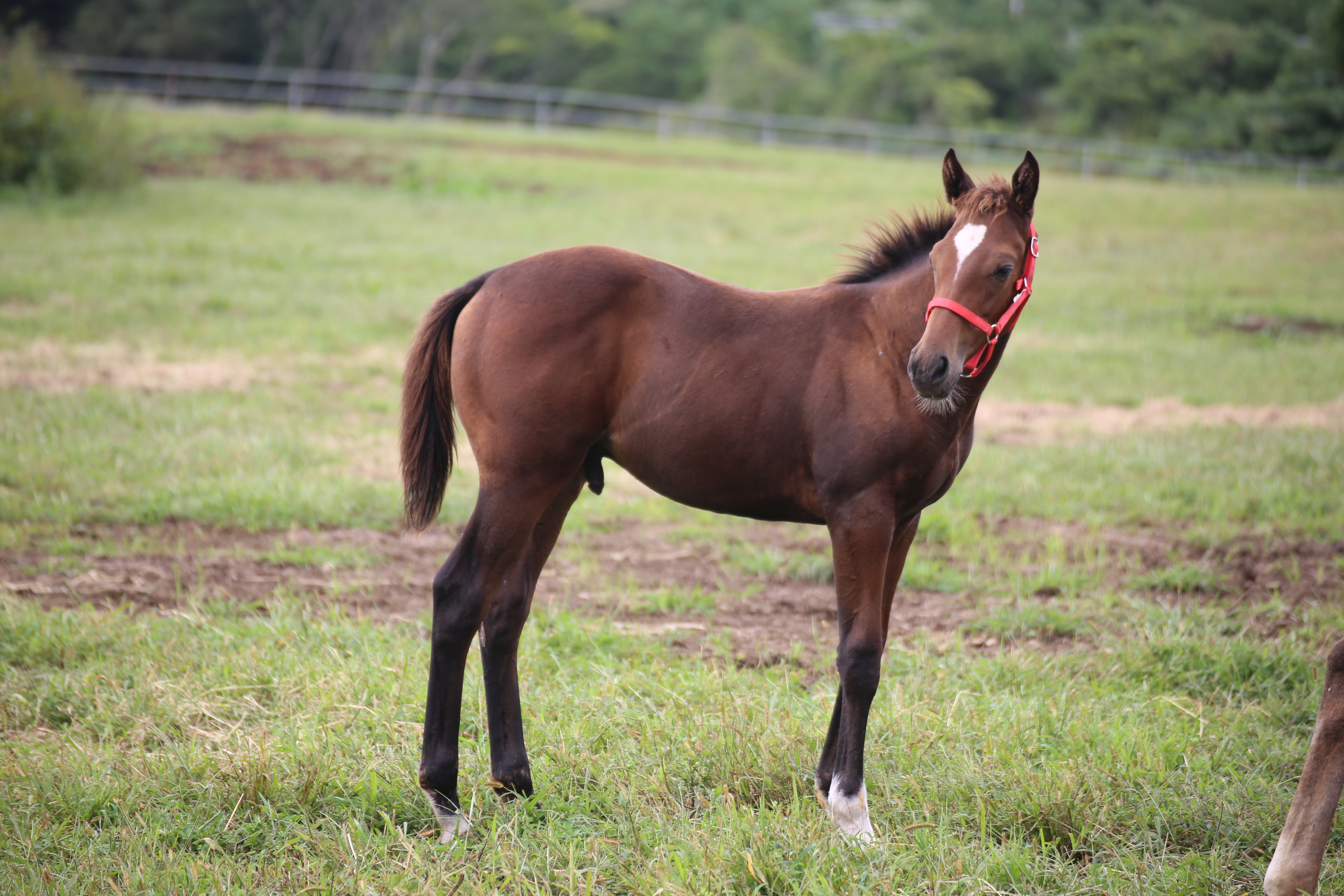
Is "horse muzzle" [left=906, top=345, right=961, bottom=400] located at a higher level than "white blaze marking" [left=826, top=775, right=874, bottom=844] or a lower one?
higher

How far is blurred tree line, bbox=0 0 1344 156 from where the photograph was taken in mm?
35375

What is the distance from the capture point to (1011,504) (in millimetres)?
6535

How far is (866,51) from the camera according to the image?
4456 centimetres

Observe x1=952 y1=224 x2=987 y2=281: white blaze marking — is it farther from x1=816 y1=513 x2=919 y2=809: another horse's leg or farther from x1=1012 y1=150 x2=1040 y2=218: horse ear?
x1=816 y1=513 x2=919 y2=809: another horse's leg

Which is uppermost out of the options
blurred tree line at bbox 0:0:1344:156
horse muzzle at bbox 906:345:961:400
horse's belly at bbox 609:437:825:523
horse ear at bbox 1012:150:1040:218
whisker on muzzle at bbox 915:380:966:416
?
blurred tree line at bbox 0:0:1344:156

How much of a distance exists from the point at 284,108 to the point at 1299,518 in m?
28.6

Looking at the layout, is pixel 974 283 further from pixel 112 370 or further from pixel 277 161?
pixel 277 161

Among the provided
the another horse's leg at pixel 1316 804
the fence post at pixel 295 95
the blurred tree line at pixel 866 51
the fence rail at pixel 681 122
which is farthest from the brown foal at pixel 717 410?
the blurred tree line at pixel 866 51

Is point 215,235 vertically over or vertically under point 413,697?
over

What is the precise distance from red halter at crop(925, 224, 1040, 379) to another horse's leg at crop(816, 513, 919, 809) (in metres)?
0.53

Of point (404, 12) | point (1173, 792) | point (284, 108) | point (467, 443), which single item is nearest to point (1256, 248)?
point (467, 443)

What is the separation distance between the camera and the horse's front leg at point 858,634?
301cm

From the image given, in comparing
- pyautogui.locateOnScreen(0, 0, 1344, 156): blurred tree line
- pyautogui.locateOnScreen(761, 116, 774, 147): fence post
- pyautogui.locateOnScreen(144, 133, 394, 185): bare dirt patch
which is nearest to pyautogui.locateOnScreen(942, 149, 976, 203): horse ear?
pyautogui.locateOnScreen(144, 133, 394, 185): bare dirt patch

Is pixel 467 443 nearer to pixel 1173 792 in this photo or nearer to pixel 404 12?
pixel 1173 792
